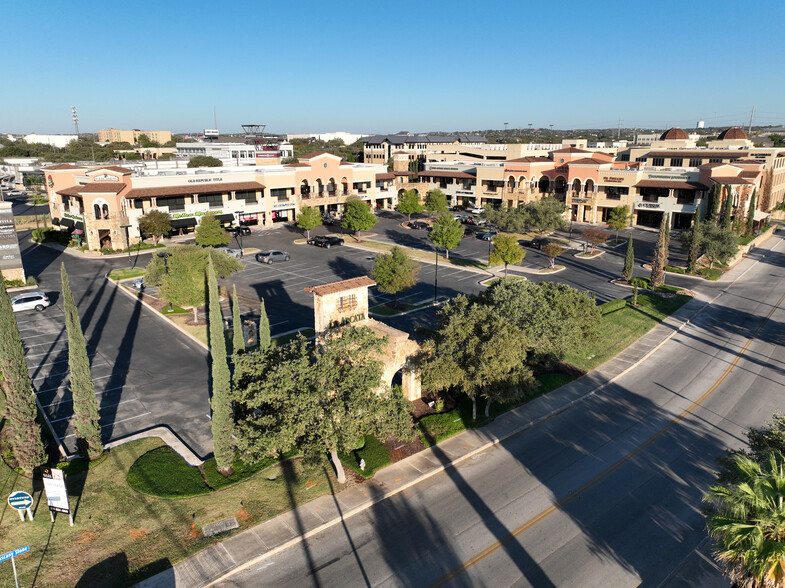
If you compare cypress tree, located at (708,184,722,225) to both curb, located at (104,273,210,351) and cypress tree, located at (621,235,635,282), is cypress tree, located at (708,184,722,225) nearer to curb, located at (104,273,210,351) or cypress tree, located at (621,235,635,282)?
cypress tree, located at (621,235,635,282)

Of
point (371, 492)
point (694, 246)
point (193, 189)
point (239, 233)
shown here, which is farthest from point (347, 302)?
point (193, 189)

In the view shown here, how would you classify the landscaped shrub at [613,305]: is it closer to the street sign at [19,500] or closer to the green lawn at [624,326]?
the green lawn at [624,326]

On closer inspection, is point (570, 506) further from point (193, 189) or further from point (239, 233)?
point (193, 189)

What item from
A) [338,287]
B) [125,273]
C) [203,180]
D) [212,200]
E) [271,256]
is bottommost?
[125,273]

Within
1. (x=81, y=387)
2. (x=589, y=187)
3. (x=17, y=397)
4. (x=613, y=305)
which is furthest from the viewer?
(x=589, y=187)

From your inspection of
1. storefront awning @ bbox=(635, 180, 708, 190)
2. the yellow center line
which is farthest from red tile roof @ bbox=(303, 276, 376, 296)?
storefront awning @ bbox=(635, 180, 708, 190)

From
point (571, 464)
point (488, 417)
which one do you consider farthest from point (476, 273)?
point (571, 464)

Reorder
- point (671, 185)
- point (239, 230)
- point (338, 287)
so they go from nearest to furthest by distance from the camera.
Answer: point (338, 287), point (239, 230), point (671, 185)

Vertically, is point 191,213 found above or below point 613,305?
above
